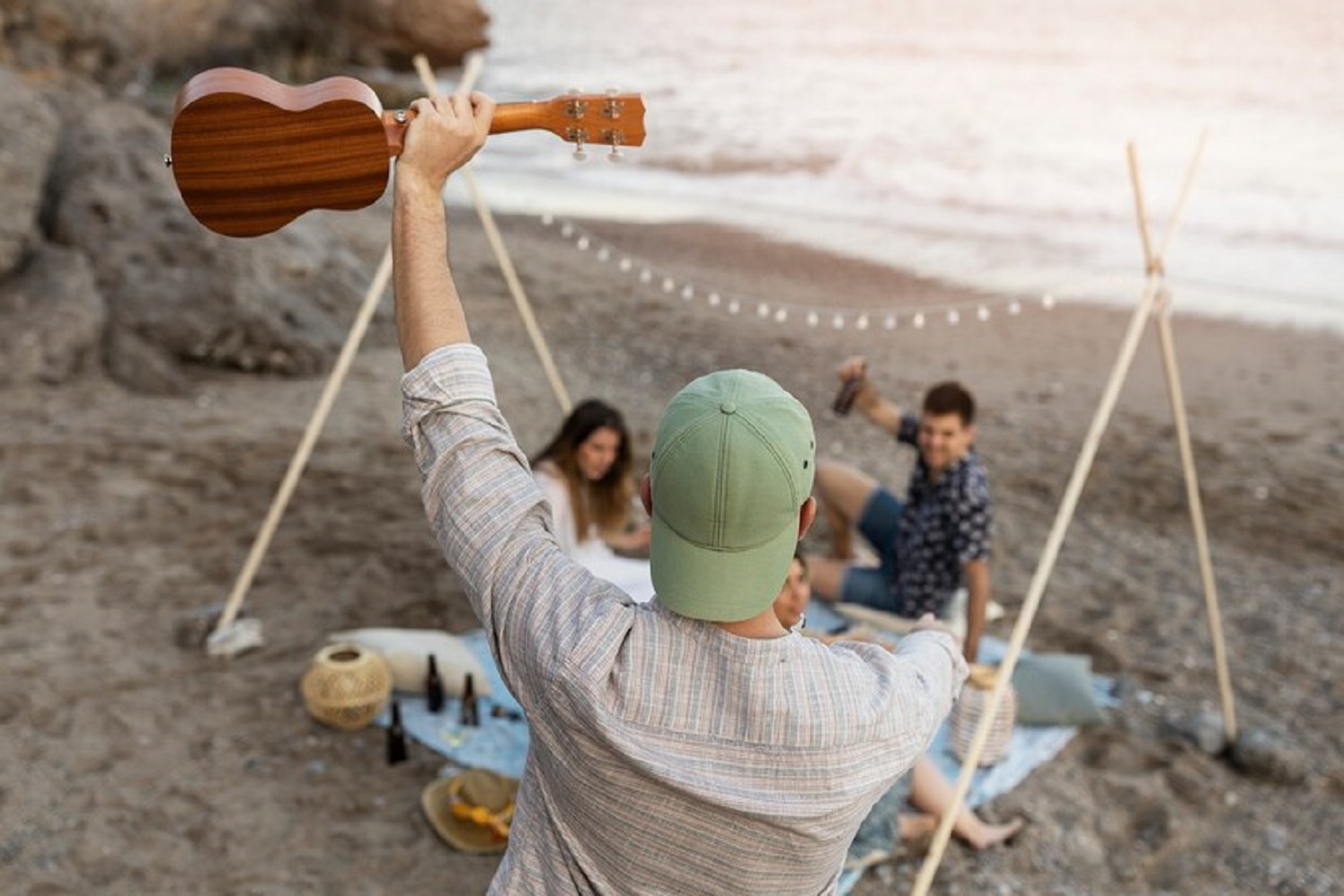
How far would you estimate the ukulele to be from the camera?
4.66 ft

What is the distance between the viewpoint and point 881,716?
54.7 inches

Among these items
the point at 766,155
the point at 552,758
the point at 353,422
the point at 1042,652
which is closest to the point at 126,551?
the point at 353,422

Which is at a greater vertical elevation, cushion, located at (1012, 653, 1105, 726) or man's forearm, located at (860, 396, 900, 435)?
man's forearm, located at (860, 396, 900, 435)

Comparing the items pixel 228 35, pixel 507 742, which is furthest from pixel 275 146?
pixel 228 35

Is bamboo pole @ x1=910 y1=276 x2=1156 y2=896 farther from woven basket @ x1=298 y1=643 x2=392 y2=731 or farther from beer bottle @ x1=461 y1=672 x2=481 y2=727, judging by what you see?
woven basket @ x1=298 y1=643 x2=392 y2=731

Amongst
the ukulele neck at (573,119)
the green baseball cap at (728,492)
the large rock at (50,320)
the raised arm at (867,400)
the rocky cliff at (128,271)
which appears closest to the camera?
the green baseball cap at (728,492)

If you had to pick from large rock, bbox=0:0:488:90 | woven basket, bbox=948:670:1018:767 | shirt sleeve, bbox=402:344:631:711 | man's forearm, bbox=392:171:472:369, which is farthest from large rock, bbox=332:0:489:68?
shirt sleeve, bbox=402:344:631:711

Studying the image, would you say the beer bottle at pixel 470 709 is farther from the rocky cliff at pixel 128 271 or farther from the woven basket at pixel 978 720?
the rocky cliff at pixel 128 271

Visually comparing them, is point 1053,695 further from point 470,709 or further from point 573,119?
point 573,119

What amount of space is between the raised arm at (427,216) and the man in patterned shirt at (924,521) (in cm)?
288

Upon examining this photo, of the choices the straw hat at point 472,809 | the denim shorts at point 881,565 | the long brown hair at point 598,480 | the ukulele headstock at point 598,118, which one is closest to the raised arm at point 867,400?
the denim shorts at point 881,565

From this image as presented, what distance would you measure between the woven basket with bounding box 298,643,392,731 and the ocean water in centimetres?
296

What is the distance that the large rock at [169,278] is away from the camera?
684cm

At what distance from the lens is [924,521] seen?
14.3 feet
